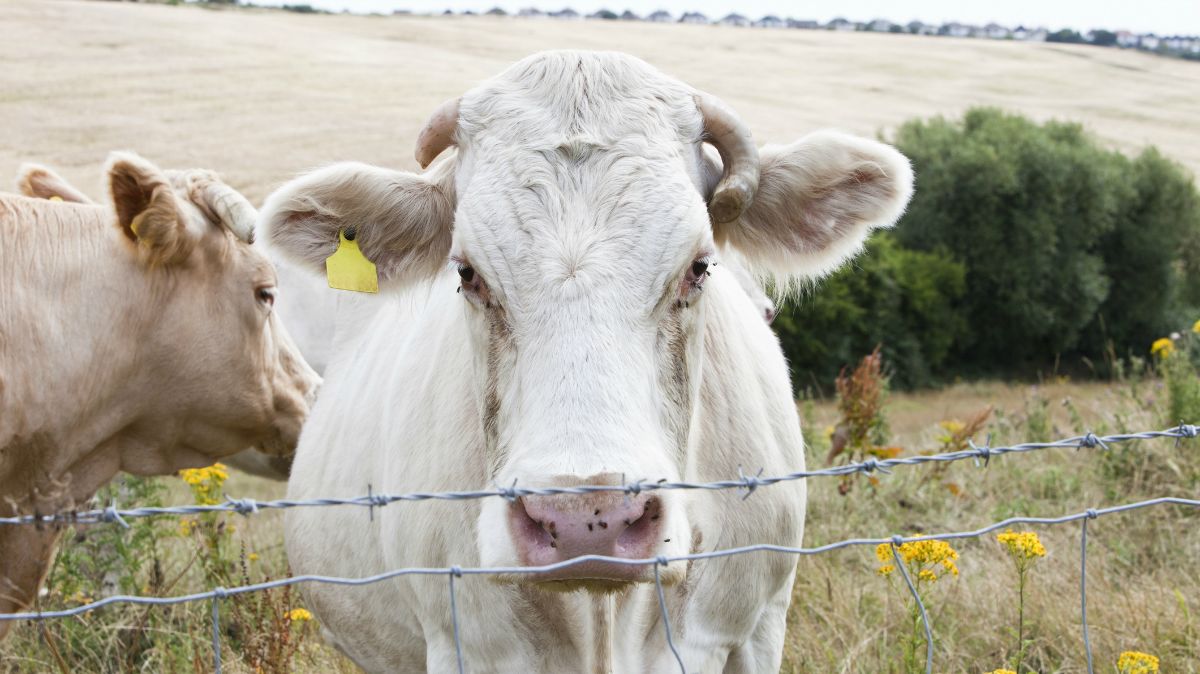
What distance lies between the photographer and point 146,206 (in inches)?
168

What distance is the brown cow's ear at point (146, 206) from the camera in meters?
4.11

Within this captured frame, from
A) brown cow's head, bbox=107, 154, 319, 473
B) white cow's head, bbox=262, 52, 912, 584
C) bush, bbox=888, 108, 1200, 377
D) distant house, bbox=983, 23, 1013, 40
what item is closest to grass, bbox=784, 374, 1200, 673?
white cow's head, bbox=262, 52, 912, 584

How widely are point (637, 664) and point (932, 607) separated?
1923 millimetres

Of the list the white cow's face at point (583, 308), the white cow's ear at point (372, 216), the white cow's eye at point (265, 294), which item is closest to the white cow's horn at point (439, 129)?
the white cow's ear at point (372, 216)

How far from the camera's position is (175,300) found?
4449 millimetres

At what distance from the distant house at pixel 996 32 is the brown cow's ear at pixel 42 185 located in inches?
3401

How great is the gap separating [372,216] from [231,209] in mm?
1488

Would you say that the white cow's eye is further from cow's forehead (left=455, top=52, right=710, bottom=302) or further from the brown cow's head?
cow's forehead (left=455, top=52, right=710, bottom=302)

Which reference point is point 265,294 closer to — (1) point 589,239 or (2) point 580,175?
(2) point 580,175

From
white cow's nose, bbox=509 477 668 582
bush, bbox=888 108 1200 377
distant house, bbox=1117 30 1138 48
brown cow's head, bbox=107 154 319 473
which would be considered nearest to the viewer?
white cow's nose, bbox=509 477 668 582

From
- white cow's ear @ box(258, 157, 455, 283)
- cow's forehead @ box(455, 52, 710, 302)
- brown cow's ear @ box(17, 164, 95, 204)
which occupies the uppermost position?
cow's forehead @ box(455, 52, 710, 302)

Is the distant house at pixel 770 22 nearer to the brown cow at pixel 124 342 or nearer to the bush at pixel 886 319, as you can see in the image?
the bush at pixel 886 319

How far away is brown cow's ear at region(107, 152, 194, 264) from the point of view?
411cm

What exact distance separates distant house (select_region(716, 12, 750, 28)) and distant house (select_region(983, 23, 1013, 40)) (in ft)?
57.1
